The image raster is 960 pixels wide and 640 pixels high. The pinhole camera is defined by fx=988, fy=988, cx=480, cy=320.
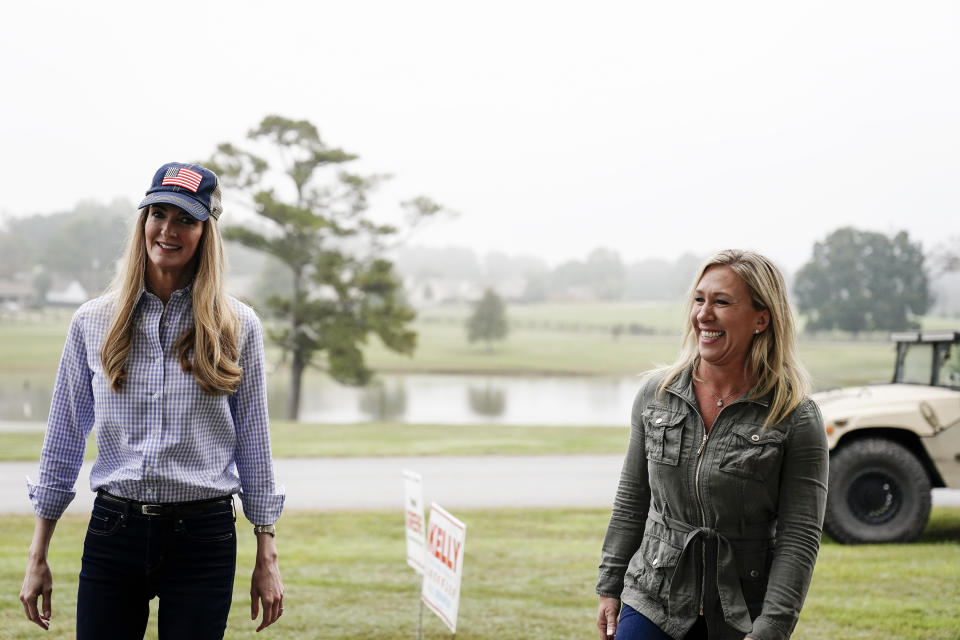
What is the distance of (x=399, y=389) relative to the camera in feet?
156

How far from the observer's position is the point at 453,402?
40812 mm

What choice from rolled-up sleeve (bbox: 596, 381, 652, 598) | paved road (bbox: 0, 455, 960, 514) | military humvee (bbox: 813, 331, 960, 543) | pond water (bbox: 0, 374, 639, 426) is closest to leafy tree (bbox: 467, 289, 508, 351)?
pond water (bbox: 0, 374, 639, 426)

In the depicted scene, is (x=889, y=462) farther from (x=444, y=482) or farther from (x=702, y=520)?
(x=444, y=482)

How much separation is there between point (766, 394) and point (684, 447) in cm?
27

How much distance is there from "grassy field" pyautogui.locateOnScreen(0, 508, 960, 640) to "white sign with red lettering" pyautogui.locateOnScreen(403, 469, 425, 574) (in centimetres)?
42

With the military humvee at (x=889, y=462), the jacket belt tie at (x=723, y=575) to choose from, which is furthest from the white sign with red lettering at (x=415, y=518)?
the military humvee at (x=889, y=462)

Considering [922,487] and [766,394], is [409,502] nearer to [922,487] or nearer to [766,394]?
[766,394]

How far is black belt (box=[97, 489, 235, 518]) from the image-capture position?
266 centimetres

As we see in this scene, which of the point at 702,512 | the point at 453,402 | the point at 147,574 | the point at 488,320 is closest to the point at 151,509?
the point at 147,574

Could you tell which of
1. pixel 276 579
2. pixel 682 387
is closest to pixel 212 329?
pixel 276 579

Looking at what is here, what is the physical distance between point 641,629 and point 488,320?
202 ft

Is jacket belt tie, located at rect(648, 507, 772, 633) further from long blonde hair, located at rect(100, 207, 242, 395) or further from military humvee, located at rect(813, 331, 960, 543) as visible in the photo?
military humvee, located at rect(813, 331, 960, 543)

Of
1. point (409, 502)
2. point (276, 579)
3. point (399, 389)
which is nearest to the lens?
point (276, 579)

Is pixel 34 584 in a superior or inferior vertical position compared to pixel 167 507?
inferior
